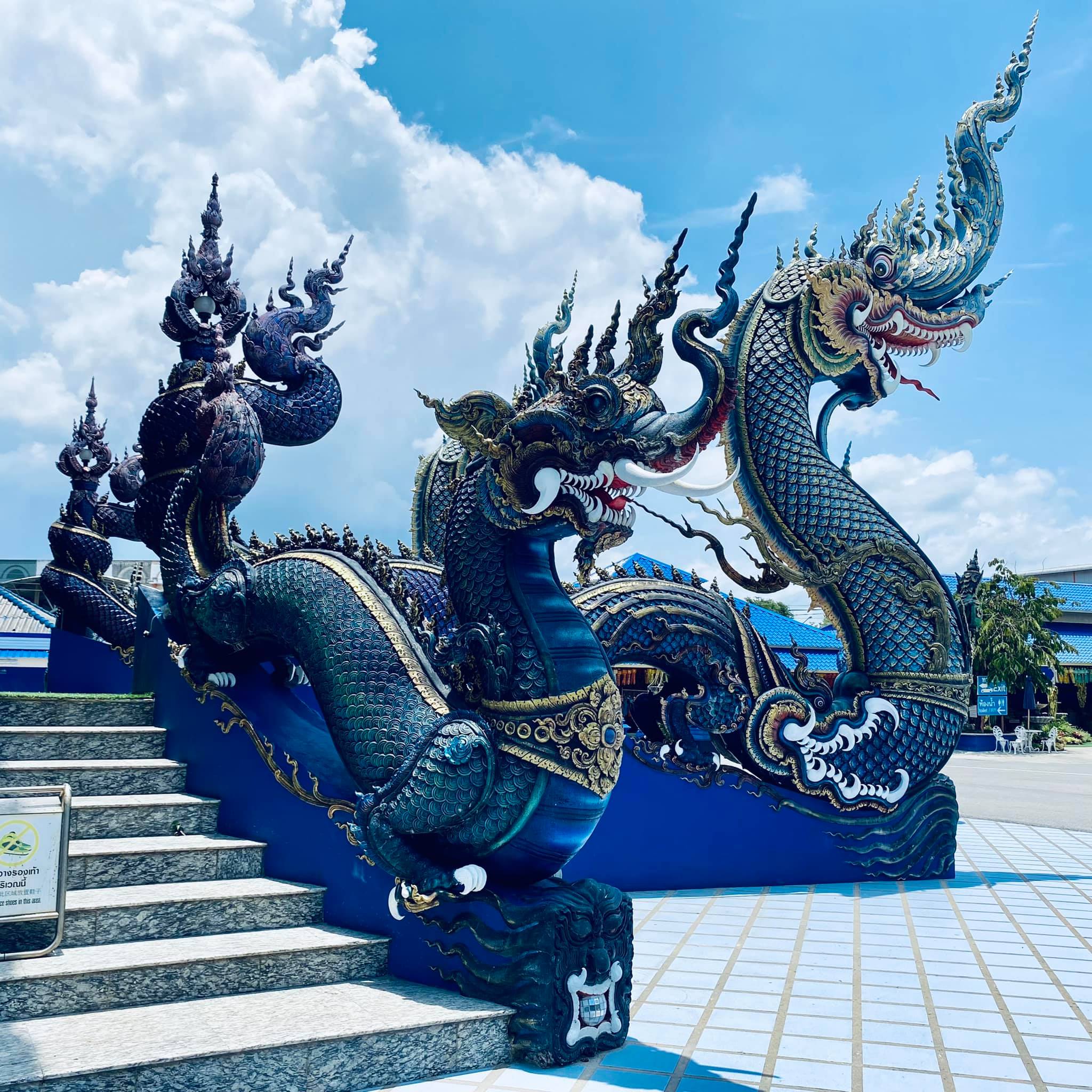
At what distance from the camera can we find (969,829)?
859 cm

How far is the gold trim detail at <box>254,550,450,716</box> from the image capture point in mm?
3467

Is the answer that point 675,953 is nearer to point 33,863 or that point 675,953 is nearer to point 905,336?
point 33,863

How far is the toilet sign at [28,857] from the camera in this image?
285 cm

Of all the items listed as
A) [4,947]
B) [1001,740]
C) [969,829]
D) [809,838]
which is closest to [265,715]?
[4,947]

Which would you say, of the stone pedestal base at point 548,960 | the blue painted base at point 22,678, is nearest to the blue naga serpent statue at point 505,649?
the stone pedestal base at point 548,960

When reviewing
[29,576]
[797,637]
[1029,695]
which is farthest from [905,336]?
[29,576]

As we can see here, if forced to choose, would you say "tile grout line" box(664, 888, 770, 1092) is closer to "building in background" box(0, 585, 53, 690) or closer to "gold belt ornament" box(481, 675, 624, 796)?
"gold belt ornament" box(481, 675, 624, 796)

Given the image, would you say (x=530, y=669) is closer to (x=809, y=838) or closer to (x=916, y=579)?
(x=809, y=838)

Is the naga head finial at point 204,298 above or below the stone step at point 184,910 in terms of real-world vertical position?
above

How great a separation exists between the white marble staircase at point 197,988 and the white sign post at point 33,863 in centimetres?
13

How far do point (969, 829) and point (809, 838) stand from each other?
3.14 metres

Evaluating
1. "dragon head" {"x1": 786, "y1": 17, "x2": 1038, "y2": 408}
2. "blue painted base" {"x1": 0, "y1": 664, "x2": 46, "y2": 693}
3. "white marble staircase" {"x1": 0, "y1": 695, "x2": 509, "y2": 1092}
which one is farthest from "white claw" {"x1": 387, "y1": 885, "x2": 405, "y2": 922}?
"blue painted base" {"x1": 0, "y1": 664, "x2": 46, "y2": 693}

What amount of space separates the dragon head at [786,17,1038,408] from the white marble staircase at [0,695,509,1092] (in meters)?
5.19

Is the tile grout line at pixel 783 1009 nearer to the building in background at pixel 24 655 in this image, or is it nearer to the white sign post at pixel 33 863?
the white sign post at pixel 33 863
